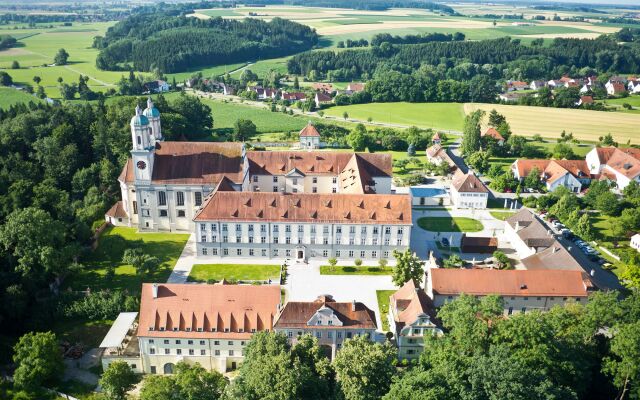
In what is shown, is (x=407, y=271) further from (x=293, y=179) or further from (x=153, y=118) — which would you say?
(x=153, y=118)

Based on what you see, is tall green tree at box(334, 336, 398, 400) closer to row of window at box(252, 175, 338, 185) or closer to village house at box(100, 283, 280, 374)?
village house at box(100, 283, 280, 374)

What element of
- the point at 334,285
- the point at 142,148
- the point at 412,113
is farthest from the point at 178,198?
the point at 412,113

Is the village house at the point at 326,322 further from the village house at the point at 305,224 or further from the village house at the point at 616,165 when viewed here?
the village house at the point at 616,165

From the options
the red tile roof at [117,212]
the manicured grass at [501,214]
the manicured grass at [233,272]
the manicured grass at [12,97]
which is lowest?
the manicured grass at [233,272]

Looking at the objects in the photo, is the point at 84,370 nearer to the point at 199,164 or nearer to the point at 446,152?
the point at 199,164

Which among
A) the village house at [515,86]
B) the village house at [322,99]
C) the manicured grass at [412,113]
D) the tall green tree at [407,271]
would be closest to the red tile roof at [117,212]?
the tall green tree at [407,271]

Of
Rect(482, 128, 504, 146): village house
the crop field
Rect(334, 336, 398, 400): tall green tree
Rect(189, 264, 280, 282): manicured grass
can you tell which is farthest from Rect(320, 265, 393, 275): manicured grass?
the crop field
